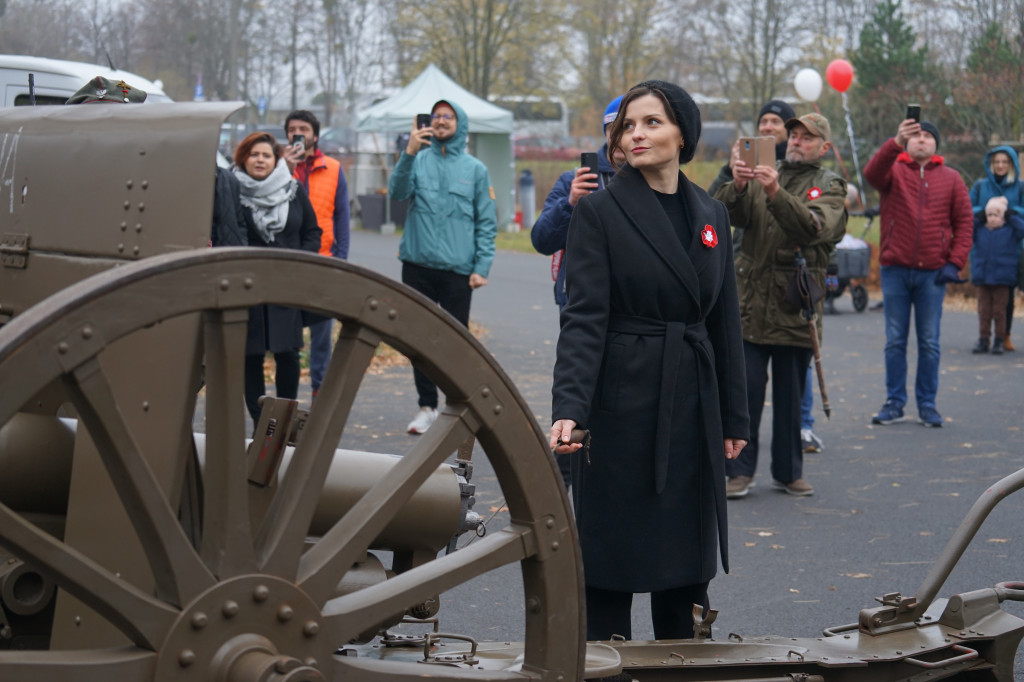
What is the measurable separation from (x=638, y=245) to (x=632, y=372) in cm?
35

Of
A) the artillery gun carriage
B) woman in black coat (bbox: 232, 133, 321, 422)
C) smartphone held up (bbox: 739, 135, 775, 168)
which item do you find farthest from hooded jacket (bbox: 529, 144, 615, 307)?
the artillery gun carriage

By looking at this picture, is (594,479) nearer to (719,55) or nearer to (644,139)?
(644,139)

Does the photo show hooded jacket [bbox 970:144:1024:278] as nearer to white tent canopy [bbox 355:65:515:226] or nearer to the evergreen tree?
white tent canopy [bbox 355:65:515:226]

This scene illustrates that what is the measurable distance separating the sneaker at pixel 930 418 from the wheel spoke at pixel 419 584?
6.90 m

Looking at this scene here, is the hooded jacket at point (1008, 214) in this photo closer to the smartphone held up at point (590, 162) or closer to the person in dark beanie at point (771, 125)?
the person in dark beanie at point (771, 125)

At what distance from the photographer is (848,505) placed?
6551 millimetres

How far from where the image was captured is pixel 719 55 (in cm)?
3816

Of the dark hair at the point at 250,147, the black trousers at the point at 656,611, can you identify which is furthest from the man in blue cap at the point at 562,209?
the dark hair at the point at 250,147

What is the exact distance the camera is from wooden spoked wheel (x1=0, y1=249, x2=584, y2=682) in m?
1.91

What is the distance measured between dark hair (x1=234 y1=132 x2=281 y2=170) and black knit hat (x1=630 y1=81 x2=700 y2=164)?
155 inches

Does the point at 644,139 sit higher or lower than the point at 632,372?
higher

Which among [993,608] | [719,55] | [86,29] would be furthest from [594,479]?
[719,55]

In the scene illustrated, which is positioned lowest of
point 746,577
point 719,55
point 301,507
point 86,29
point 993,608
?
point 746,577

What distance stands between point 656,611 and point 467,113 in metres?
22.7
